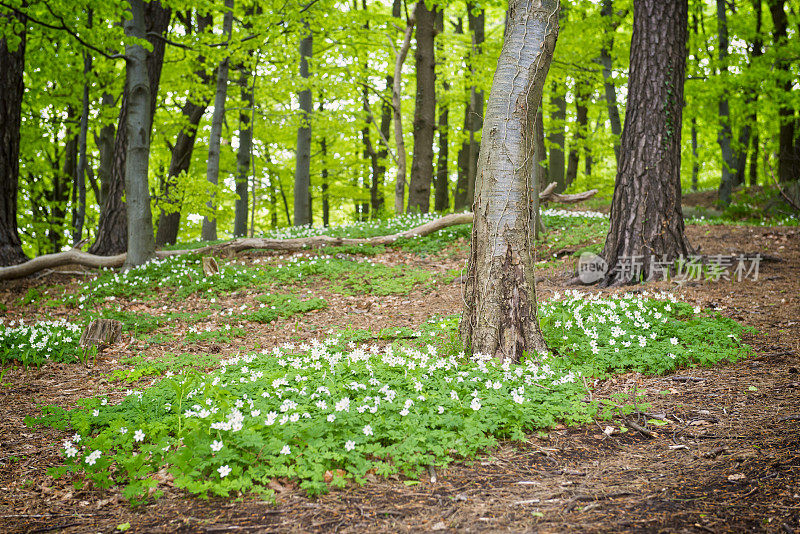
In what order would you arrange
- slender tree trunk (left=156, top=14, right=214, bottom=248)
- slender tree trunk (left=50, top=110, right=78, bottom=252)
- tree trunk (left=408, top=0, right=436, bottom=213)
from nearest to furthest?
slender tree trunk (left=156, top=14, right=214, bottom=248), tree trunk (left=408, top=0, right=436, bottom=213), slender tree trunk (left=50, top=110, right=78, bottom=252)

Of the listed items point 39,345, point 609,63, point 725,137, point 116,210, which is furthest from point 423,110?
point 39,345

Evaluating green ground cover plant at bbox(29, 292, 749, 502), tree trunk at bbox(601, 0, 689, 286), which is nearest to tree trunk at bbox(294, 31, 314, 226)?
tree trunk at bbox(601, 0, 689, 286)

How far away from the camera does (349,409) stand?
371cm

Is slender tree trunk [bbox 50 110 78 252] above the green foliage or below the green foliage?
above

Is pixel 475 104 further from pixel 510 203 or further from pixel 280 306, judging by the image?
pixel 510 203

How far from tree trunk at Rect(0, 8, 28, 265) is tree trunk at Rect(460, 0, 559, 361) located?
1056cm

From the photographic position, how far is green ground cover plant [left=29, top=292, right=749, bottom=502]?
3205mm

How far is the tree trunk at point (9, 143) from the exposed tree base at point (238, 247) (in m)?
0.44

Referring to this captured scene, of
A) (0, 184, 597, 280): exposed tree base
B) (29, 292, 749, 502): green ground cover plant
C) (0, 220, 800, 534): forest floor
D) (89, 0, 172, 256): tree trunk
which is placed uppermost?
(89, 0, 172, 256): tree trunk

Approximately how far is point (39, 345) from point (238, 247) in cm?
584

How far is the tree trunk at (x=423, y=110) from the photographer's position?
610 inches

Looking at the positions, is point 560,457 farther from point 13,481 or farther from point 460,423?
point 13,481

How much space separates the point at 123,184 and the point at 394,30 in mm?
9825

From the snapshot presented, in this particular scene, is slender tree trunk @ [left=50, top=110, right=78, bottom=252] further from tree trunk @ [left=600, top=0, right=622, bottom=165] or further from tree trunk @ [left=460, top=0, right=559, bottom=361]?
tree trunk @ [left=600, top=0, right=622, bottom=165]
